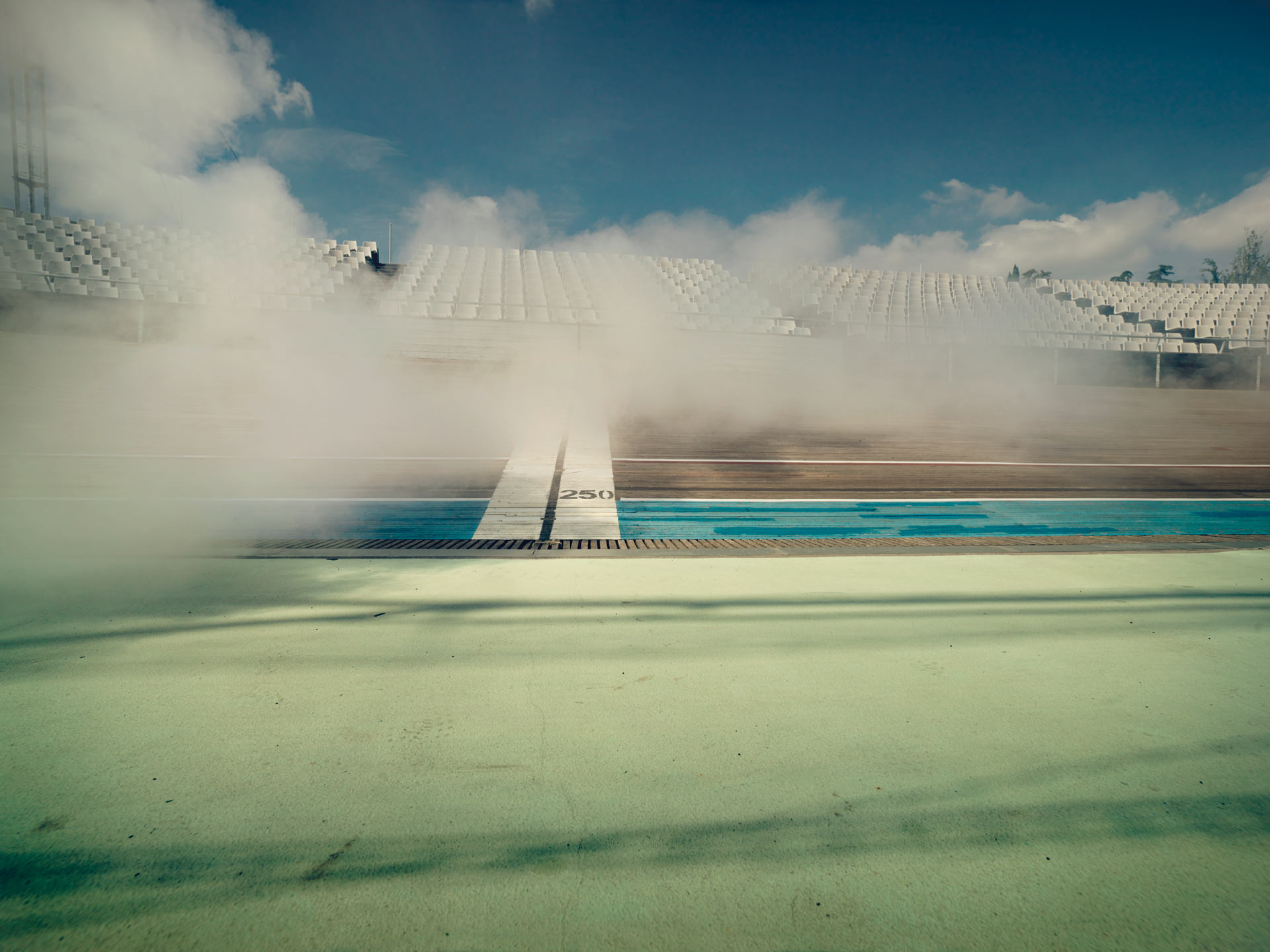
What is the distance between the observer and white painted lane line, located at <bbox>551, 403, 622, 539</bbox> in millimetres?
4402

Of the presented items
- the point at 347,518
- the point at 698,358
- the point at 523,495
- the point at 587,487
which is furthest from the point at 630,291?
the point at 347,518

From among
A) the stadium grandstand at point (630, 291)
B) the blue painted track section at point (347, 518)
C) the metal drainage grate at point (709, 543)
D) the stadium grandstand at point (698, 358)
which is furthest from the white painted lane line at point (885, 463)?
the stadium grandstand at point (630, 291)

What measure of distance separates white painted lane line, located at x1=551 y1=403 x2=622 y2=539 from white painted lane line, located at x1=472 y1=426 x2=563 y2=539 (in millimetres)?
149

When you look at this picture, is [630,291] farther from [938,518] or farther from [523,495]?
[938,518]

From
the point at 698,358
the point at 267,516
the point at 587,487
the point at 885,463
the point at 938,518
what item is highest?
the point at 698,358

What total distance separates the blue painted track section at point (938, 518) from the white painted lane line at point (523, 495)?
0.70 m

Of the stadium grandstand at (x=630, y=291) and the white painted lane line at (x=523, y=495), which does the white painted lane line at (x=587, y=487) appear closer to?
the white painted lane line at (x=523, y=495)

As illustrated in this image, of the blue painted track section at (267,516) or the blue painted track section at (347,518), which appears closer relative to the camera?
→ the blue painted track section at (267,516)

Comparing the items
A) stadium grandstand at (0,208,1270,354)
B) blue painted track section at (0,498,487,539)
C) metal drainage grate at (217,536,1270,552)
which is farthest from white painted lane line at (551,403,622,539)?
stadium grandstand at (0,208,1270,354)

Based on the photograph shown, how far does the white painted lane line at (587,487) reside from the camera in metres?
4.40

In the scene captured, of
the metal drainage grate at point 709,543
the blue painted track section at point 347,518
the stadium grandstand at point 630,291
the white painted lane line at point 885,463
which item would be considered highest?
the stadium grandstand at point 630,291

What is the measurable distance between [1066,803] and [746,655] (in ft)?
3.17

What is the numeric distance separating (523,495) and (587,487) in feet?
2.03

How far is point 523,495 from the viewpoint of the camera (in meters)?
5.46
